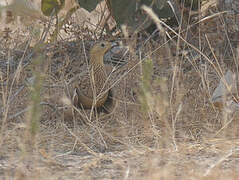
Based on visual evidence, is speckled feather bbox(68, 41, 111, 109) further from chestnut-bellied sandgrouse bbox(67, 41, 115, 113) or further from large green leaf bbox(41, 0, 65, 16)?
large green leaf bbox(41, 0, 65, 16)

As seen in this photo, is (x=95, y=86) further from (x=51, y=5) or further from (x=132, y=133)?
(x=51, y=5)

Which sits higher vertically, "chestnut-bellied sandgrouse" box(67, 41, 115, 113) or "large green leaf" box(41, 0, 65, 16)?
"large green leaf" box(41, 0, 65, 16)

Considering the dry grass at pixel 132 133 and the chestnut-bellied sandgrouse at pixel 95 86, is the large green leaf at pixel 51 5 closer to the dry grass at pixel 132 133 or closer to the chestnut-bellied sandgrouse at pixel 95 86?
the dry grass at pixel 132 133

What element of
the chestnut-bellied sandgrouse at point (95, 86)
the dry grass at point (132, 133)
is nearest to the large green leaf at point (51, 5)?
the dry grass at point (132, 133)

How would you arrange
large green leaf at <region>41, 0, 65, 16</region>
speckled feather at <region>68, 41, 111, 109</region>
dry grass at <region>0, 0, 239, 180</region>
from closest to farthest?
dry grass at <region>0, 0, 239, 180</region>
speckled feather at <region>68, 41, 111, 109</region>
large green leaf at <region>41, 0, 65, 16</region>

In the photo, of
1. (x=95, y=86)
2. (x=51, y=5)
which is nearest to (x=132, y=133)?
(x=95, y=86)

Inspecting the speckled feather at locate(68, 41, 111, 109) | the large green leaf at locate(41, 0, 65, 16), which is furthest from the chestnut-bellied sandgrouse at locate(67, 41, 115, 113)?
the large green leaf at locate(41, 0, 65, 16)

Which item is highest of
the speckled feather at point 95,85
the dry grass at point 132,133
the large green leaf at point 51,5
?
the large green leaf at point 51,5

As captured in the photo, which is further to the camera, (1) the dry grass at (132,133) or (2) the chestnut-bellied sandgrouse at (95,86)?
(2) the chestnut-bellied sandgrouse at (95,86)

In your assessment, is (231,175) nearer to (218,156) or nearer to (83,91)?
(218,156)

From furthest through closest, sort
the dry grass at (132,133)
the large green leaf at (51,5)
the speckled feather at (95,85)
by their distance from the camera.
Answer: the large green leaf at (51,5), the speckled feather at (95,85), the dry grass at (132,133)

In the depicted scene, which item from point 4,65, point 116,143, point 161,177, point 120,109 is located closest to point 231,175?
point 161,177

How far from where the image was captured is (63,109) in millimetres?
2479

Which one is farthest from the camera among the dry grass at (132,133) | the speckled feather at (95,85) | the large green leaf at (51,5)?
the large green leaf at (51,5)
